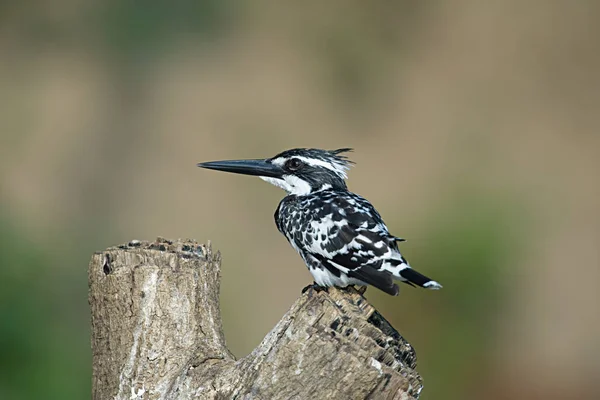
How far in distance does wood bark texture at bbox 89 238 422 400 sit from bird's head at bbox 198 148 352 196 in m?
1.02

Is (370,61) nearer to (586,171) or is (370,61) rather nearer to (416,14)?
(416,14)

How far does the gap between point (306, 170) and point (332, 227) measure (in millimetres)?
562

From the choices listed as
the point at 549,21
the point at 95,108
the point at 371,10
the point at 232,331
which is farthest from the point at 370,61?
the point at 232,331

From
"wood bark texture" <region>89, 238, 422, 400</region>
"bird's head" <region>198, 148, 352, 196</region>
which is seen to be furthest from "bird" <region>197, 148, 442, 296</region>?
"wood bark texture" <region>89, 238, 422, 400</region>

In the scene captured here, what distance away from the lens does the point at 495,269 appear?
5.71 m

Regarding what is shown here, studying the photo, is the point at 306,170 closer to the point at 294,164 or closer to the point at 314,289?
the point at 294,164

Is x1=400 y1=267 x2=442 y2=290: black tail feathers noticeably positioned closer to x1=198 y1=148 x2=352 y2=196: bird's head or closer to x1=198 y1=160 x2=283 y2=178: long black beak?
x1=198 y1=148 x2=352 y2=196: bird's head

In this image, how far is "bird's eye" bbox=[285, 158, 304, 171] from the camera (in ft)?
11.7

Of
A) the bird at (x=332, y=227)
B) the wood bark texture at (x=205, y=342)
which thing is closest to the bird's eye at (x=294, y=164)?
the bird at (x=332, y=227)

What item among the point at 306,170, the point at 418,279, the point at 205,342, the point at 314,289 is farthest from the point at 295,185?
the point at 205,342

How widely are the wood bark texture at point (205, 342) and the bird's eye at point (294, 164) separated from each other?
3.39 feet

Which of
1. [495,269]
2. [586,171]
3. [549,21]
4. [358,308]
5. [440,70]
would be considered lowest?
[358,308]

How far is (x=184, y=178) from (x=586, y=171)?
3251mm

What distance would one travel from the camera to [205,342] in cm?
245
